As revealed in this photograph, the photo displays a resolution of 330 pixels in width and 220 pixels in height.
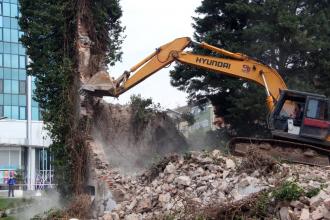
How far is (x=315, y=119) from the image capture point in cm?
1597

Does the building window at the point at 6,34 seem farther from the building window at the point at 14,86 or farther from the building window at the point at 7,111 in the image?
the building window at the point at 7,111

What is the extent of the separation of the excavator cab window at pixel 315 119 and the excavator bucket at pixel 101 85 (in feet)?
19.2

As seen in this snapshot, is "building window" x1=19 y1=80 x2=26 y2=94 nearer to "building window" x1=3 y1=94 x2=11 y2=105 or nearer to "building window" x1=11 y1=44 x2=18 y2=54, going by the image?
"building window" x1=3 y1=94 x2=11 y2=105

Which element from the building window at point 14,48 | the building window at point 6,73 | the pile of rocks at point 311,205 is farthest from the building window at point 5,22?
the pile of rocks at point 311,205

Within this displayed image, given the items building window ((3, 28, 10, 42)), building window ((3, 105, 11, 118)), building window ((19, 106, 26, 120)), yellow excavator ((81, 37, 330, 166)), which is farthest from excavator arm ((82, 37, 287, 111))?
building window ((3, 28, 10, 42))

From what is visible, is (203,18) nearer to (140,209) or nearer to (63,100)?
(63,100)

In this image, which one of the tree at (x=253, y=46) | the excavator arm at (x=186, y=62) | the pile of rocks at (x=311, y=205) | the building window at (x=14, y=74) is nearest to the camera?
the pile of rocks at (x=311, y=205)

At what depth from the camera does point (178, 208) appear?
43.3ft

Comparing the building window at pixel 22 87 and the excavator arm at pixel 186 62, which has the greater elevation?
the building window at pixel 22 87

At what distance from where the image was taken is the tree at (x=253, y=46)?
21.9 metres

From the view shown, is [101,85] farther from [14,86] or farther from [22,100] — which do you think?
[14,86]

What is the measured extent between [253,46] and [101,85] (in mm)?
6519

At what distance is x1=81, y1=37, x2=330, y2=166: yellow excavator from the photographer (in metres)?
15.8

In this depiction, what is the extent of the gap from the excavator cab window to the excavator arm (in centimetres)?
205
